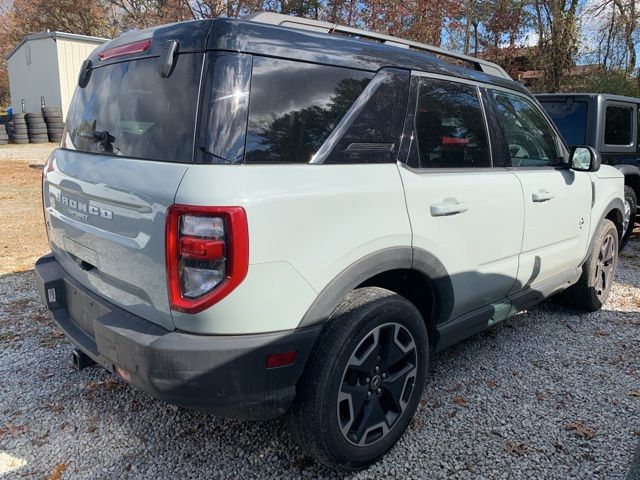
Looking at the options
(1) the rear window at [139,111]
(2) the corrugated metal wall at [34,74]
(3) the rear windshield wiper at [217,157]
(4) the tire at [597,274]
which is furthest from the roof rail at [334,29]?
(2) the corrugated metal wall at [34,74]

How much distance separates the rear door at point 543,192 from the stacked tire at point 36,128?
2221 centimetres

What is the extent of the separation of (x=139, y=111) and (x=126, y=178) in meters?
0.36

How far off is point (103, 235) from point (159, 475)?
1162mm

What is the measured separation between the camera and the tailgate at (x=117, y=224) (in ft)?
6.46

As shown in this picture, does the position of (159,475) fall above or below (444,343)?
below

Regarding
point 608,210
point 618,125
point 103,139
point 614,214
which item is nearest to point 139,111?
point 103,139

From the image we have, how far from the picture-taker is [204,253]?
6.16ft

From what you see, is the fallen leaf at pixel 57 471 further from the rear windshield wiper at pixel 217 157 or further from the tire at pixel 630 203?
the tire at pixel 630 203

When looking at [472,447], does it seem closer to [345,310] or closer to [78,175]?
[345,310]

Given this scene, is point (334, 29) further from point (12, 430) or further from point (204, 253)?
point (12, 430)

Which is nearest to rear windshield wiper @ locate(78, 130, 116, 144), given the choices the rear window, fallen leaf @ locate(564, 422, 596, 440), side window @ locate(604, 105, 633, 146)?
the rear window

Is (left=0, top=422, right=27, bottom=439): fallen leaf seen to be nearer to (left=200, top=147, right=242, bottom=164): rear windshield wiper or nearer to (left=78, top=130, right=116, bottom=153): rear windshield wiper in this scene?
(left=78, top=130, right=116, bottom=153): rear windshield wiper

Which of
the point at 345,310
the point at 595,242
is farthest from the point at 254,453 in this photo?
the point at 595,242

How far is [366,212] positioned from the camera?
7.42 feet
